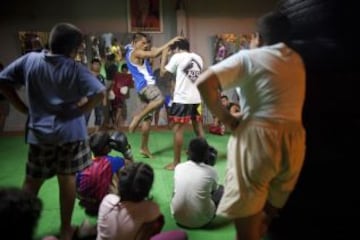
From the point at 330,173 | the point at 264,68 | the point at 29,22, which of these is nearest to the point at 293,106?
the point at 264,68

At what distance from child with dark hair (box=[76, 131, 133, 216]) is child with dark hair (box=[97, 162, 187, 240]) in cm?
61

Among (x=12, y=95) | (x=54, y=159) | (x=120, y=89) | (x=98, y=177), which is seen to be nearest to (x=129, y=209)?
(x=54, y=159)

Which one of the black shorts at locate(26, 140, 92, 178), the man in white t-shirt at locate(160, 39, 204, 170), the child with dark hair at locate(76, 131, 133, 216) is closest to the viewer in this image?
the black shorts at locate(26, 140, 92, 178)

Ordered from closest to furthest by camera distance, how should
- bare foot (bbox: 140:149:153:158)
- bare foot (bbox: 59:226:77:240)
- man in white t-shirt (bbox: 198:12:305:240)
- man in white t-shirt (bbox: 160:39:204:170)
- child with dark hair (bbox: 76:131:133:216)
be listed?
man in white t-shirt (bbox: 198:12:305:240), bare foot (bbox: 59:226:77:240), child with dark hair (bbox: 76:131:133:216), man in white t-shirt (bbox: 160:39:204:170), bare foot (bbox: 140:149:153:158)

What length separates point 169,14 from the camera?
256 inches

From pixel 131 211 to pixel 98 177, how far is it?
30.8 inches

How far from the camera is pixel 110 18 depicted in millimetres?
6340

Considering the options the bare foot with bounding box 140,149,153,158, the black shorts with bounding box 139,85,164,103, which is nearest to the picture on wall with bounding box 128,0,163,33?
the black shorts with bounding box 139,85,164,103

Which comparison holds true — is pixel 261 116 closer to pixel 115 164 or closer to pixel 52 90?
pixel 52 90

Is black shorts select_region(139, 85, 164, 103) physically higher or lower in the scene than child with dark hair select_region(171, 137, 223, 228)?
higher

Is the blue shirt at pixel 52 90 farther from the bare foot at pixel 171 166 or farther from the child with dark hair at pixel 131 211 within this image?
the bare foot at pixel 171 166

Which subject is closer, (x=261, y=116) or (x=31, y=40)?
(x=261, y=116)

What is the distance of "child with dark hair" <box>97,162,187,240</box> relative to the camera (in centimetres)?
202

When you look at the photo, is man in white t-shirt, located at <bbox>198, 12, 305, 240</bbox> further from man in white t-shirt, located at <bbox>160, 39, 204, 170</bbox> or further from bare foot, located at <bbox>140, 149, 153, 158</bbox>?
bare foot, located at <bbox>140, 149, 153, 158</bbox>
